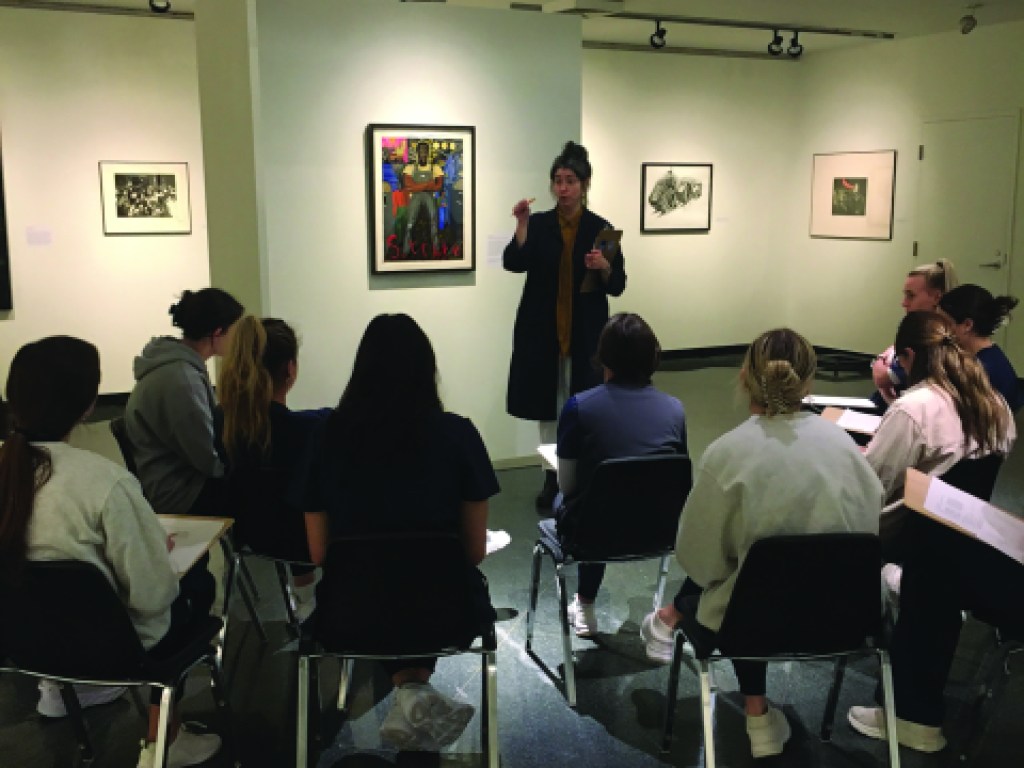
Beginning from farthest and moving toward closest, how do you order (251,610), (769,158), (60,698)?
(769,158), (251,610), (60,698)

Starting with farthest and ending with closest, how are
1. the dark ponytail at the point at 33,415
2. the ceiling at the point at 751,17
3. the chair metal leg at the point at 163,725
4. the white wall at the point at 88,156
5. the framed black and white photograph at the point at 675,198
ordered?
the framed black and white photograph at the point at 675,198, the ceiling at the point at 751,17, the white wall at the point at 88,156, the chair metal leg at the point at 163,725, the dark ponytail at the point at 33,415

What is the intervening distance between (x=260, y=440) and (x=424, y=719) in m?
0.97

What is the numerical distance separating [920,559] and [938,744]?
0.54 meters

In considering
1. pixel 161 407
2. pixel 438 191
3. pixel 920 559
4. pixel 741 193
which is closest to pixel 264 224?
pixel 438 191

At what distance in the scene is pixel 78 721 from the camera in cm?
243

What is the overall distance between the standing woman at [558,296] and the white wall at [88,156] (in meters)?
3.61

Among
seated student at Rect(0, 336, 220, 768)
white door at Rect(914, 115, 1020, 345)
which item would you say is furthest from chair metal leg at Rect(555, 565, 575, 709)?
white door at Rect(914, 115, 1020, 345)

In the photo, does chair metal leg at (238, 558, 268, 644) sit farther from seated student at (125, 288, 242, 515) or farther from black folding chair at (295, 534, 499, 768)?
black folding chair at (295, 534, 499, 768)

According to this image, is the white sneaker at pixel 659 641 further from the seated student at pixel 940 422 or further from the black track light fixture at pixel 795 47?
the black track light fixture at pixel 795 47

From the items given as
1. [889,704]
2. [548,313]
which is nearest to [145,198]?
[548,313]

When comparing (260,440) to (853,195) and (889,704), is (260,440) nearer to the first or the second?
(889,704)

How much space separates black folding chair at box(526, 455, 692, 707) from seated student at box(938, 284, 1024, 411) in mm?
1257

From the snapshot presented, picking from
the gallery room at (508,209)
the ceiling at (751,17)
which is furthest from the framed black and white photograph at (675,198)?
the ceiling at (751,17)

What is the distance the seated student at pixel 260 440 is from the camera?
2.76m
